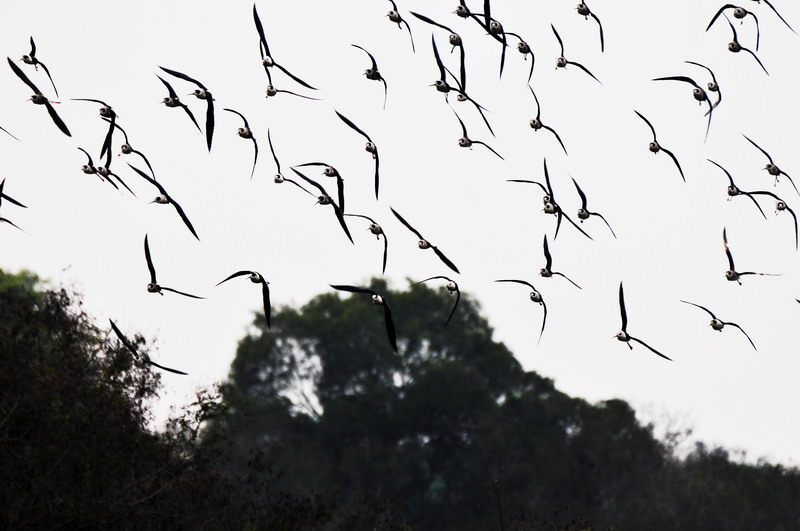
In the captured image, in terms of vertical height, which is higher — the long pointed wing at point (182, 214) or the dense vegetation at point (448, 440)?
the dense vegetation at point (448, 440)

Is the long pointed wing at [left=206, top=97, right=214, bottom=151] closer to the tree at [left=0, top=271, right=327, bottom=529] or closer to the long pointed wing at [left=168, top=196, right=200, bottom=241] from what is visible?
the long pointed wing at [left=168, top=196, right=200, bottom=241]

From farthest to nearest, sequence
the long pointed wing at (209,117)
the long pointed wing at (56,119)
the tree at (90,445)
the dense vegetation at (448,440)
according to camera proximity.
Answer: the dense vegetation at (448,440), the tree at (90,445), the long pointed wing at (209,117), the long pointed wing at (56,119)

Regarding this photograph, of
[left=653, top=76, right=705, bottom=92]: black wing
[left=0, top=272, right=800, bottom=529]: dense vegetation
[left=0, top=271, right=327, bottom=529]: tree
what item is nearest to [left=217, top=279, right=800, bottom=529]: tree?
[left=0, top=272, right=800, bottom=529]: dense vegetation

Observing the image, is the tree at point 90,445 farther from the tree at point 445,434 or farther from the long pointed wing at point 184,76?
Result: the tree at point 445,434

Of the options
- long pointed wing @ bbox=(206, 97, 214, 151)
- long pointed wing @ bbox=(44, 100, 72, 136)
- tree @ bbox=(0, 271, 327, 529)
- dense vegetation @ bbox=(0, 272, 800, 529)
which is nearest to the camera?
long pointed wing @ bbox=(44, 100, 72, 136)

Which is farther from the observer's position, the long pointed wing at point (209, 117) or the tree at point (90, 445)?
the tree at point (90, 445)

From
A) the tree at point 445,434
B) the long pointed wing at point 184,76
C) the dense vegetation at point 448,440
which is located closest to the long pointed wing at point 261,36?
the long pointed wing at point 184,76

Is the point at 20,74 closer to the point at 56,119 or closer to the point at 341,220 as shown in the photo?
the point at 56,119

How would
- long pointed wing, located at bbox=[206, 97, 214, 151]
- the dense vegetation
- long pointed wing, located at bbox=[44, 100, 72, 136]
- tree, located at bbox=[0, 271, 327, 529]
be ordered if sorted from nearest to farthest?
1. long pointed wing, located at bbox=[44, 100, 72, 136]
2. long pointed wing, located at bbox=[206, 97, 214, 151]
3. tree, located at bbox=[0, 271, 327, 529]
4. the dense vegetation

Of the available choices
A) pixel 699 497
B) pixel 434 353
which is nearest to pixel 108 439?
pixel 699 497

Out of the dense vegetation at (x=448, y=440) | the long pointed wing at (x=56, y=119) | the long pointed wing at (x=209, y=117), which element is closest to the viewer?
the long pointed wing at (x=56, y=119)

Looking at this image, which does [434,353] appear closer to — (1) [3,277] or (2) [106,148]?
(1) [3,277]

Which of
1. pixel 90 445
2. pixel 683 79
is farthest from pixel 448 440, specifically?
pixel 683 79

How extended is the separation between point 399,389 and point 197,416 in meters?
45.6
